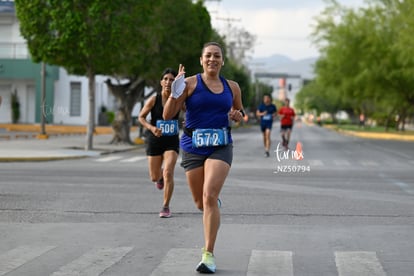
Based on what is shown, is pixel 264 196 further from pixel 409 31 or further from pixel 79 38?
pixel 409 31

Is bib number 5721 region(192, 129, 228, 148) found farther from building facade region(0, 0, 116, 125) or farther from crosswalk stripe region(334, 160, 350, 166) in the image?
building facade region(0, 0, 116, 125)

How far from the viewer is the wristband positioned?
679 cm

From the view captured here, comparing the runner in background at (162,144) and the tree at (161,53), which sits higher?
the tree at (161,53)

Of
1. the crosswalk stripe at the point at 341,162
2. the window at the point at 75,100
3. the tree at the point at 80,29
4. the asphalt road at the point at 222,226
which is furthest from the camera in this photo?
the window at the point at 75,100

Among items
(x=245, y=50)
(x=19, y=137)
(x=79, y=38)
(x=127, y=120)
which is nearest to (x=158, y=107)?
(x=79, y=38)

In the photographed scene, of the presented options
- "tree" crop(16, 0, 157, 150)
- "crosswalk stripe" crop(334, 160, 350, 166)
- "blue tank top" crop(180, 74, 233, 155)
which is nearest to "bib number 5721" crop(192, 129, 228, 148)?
"blue tank top" crop(180, 74, 233, 155)

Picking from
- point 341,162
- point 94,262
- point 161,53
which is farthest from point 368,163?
point 94,262

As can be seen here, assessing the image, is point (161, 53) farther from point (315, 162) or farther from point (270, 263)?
point (270, 263)

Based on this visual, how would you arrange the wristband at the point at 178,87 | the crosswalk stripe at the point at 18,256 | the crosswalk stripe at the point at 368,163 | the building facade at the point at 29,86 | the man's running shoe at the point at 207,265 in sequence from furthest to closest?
the building facade at the point at 29,86 < the crosswalk stripe at the point at 368,163 < the crosswalk stripe at the point at 18,256 < the wristband at the point at 178,87 < the man's running shoe at the point at 207,265

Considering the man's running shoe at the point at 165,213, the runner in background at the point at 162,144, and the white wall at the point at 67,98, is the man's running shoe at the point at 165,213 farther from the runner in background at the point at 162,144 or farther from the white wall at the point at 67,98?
the white wall at the point at 67,98

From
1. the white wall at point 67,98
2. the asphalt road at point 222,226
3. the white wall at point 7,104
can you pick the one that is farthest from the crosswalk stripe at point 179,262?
the white wall at point 67,98

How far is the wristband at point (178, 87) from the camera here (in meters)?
6.79

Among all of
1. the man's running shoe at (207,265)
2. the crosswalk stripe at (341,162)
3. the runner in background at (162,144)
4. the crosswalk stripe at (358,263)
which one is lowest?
the crosswalk stripe at (341,162)

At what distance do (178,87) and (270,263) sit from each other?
190 cm
